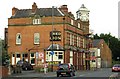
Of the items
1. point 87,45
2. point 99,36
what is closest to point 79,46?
point 87,45

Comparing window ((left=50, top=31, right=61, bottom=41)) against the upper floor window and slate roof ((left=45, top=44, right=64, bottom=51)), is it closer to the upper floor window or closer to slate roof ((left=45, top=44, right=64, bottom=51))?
slate roof ((left=45, top=44, right=64, bottom=51))

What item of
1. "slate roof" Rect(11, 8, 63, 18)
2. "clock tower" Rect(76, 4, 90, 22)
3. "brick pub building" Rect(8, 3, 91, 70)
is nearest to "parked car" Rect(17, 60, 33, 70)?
"brick pub building" Rect(8, 3, 91, 70)

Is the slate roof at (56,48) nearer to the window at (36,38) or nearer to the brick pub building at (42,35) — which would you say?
the brick pub building at (42,35)

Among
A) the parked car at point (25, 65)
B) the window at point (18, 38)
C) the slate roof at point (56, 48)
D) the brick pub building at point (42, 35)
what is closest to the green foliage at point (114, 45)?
the brick pub building at point (42, 35)

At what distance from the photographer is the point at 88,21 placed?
335 feet

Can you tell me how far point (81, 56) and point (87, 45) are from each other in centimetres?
942

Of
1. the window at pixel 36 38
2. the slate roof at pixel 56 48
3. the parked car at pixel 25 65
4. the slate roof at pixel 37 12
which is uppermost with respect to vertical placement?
the slate roof at pixel 37 12

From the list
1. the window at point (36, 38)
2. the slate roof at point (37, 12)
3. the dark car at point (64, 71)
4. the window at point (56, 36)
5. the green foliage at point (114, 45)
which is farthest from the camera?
the green foliage at point (114, 45)

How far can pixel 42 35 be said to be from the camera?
8194 cm

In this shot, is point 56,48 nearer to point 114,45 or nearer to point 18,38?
point 18,38

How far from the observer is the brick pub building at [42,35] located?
261ft

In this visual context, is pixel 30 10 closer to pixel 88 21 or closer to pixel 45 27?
pixel 45 27

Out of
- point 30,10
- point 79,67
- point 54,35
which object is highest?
point 30,10

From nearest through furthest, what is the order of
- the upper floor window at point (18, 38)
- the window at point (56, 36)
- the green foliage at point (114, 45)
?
1. the window at point (56, 36)
2. the upper floor window at point (18, 38)
3. the green foliage at point (114, 45)
